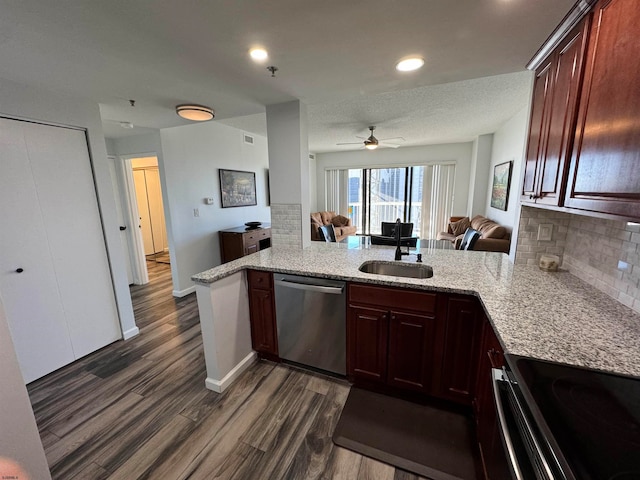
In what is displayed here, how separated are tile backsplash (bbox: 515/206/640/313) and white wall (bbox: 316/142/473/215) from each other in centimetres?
495

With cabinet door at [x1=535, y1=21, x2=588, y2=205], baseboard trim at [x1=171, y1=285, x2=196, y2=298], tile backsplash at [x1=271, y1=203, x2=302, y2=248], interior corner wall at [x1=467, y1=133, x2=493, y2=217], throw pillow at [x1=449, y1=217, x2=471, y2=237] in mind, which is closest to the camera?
cabinet door at [x1=535, y1=21, x2=588, y2=205]

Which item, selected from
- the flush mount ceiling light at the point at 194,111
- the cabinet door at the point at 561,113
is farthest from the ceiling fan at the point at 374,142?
the cabinet door at the point at 561,113

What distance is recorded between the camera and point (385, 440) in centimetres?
158

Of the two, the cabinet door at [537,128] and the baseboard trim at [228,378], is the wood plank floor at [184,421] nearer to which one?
the baseboard trim at [228,378]

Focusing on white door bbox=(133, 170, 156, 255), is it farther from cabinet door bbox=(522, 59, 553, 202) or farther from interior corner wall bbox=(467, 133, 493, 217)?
interior corner wall bbox=(467, 133, 493, 217)

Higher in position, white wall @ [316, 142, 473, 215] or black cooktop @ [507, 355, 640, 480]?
white wall @ [316, 142, 473, 215]

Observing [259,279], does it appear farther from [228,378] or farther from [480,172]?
[480,172]

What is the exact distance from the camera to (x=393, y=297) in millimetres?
1732

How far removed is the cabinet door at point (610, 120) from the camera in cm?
87

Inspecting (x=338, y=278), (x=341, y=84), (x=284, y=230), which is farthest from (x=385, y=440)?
(x=341, y=84)

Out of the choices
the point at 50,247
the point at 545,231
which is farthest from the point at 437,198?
the point at 50,247

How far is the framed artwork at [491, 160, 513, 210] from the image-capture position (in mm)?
4161

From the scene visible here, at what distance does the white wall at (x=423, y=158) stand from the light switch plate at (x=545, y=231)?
195 inches

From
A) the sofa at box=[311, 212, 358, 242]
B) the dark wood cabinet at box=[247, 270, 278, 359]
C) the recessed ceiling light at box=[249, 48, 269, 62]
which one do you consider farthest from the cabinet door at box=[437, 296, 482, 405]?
the sofa at box=[311, 212, 358, 242]
